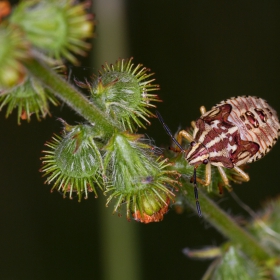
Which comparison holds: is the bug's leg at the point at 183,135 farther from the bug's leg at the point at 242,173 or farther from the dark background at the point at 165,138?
the dark background at the point at 165,138

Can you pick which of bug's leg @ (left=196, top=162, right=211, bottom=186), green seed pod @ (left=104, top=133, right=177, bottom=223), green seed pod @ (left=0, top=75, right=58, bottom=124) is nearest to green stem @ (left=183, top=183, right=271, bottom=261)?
bug's leg @ (left=196, top=162, right=211, bottom=186)

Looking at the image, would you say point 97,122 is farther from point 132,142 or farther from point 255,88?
point 255,88

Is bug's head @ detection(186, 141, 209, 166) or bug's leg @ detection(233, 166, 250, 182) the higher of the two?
bug's head @ detection(186, 141, 209, 166)

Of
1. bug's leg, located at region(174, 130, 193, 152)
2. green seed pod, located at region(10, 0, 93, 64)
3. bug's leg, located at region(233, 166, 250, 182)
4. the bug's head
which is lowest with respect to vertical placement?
bug's leg, located at region(233, 166, 250, 182)

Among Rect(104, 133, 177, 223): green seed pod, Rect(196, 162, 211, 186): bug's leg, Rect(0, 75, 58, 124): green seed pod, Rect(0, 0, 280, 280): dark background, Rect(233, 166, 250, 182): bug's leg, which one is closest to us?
Rect(0, 75, 58, 124): green seed pod

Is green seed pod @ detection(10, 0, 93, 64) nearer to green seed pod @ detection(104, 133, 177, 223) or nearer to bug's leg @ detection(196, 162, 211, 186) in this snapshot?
green seed pod @ detection(104, 133, 177, 223)

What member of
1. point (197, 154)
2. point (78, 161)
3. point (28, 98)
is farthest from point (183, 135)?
point (28, 98)

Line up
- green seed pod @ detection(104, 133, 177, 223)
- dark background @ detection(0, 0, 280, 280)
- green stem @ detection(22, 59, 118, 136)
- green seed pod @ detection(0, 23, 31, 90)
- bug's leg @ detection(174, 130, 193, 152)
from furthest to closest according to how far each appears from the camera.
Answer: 1. dark background @ detection(0, 0, 280, 280)
2. bug's leg @ detection(174, 130, 193, 152)
3. green seed pod @ detection(104, 133, 177, 223)
4. green stem @ detection(22, 59, 118, 136)
5. green seed pod @ detection(0, 23, 31, 90)
